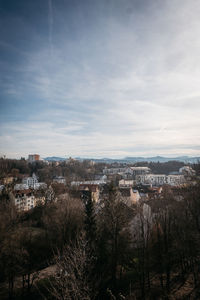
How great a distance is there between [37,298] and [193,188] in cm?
1587

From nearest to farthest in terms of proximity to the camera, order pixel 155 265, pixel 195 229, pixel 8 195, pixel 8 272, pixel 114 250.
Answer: pixel 8 272, pixel 195 229, pixel 114 250, pixel 155 265, pixel 8 195

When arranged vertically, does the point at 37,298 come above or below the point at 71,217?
below

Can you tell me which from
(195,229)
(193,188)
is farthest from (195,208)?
(193,188)

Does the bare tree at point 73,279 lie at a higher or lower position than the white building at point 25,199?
higher

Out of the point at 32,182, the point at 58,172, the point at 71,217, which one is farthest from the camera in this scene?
the point at 58,172

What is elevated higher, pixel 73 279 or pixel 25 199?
pixel 73 279

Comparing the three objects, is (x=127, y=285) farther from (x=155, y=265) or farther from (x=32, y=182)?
(x=32, y=182)

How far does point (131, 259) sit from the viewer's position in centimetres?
1611

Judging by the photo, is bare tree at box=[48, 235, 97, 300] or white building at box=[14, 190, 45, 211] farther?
white building at box=[14, 190, 45, 211]

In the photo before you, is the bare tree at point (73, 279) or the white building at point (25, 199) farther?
the white building at point (25, 199)

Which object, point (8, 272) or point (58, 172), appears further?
point (58, 172)

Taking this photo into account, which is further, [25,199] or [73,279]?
[25,199]

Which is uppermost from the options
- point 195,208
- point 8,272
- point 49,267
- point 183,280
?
point 195,208

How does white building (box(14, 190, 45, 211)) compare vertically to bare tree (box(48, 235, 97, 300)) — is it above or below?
below
